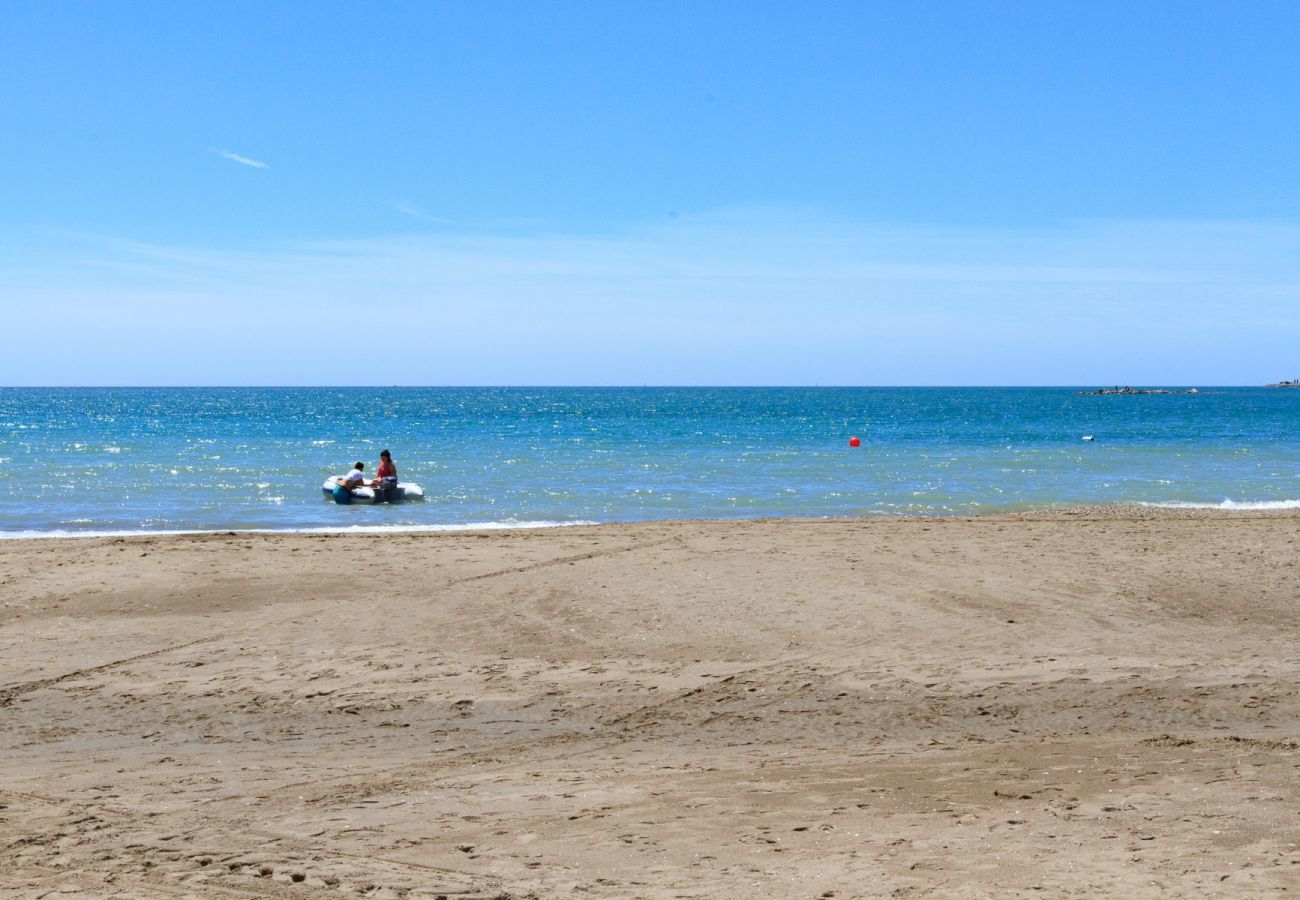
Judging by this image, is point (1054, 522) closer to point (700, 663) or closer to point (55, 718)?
point (700, 663)

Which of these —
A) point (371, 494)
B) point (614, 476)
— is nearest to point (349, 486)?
point (371, 494)

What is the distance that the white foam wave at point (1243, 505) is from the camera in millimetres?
22859

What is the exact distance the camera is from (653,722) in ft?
25.9

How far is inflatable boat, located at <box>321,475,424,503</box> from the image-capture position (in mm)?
24422

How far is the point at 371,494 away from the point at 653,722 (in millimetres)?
17666

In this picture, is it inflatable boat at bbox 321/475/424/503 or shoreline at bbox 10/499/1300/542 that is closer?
shoreline at bbox 10/499/1300/542

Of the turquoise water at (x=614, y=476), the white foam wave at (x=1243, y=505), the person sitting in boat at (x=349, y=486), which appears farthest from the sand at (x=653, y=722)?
the person sitting in boat at (x=349, y=486)

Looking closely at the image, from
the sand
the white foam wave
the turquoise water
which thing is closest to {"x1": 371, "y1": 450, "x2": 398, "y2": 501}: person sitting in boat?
the turquoise water

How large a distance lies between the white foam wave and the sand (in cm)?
951

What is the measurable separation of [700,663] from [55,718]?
16.2 ft

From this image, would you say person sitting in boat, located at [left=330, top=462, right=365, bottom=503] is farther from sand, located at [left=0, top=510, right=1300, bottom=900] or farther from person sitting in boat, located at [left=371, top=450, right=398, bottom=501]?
sand, located at [left=0, top=510, right=1300, bottom=900]

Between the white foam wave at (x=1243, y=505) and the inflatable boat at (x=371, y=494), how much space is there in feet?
52.9

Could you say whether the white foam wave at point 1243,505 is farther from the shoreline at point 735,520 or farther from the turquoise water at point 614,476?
the turquoise water at point 614,476

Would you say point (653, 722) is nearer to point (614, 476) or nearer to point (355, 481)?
point (355, 481)
